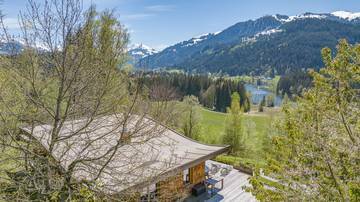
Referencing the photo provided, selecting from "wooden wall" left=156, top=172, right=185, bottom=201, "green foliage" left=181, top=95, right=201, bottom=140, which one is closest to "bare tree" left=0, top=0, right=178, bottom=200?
"wooden wall" left=156, top=172, right=185, bottom=201

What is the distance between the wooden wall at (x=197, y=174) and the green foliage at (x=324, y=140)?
902 centimetres

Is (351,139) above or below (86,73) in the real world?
below

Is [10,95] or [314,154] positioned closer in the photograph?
[314,154]

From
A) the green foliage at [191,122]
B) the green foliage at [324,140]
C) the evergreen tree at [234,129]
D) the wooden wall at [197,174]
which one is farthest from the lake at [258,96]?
the green foliage at [324,140]

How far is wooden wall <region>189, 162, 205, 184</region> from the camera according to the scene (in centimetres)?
1562

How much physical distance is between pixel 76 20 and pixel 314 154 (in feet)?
17.8

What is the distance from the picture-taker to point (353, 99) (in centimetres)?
654

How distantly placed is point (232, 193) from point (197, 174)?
2.17 meters

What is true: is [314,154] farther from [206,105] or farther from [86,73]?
[206,105]

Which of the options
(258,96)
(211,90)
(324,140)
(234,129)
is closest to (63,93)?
(324,140)

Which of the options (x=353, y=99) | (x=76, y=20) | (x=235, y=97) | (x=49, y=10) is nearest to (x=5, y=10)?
(x=49, y=10)

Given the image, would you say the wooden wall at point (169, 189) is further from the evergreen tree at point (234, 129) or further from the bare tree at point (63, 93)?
the evergreen tree at point (234, 129)

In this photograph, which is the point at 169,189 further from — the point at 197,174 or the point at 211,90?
the point at 211,90

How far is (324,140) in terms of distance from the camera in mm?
5699
